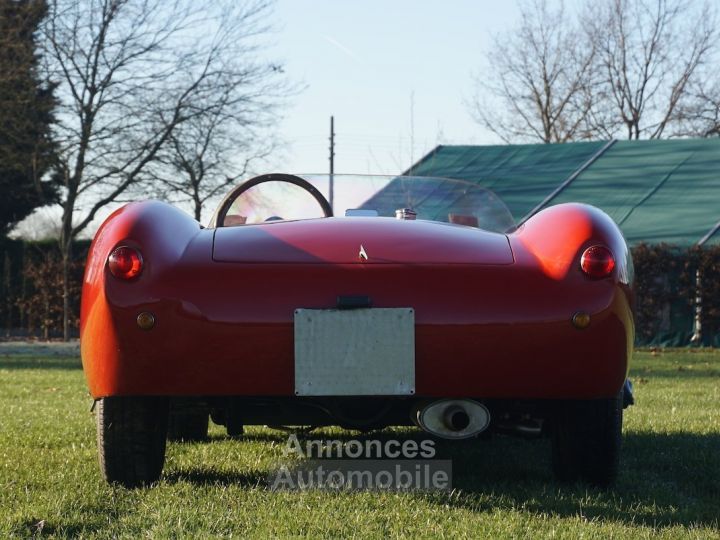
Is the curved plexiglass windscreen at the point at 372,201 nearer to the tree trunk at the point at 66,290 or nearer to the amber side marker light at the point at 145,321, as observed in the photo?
the amber side marker light at the point at 145,321

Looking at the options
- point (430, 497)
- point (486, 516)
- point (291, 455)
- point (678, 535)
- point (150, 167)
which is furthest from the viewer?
point (150, 167)

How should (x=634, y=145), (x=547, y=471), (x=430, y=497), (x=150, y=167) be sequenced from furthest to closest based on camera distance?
(x=634, y=145) < (x=150, y=167) < (x=547, y=471) < (x=430, y=497)

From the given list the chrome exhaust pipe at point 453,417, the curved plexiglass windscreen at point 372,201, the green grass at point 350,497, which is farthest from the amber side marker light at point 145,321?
the curved plexiglass windscreen at point 372,201

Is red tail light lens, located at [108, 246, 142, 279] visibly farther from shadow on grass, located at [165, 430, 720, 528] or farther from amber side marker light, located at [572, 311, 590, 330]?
amber side marker light, located at [572, 311, 590, 330]

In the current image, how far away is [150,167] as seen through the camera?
2106cm

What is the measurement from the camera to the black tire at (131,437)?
3.38 m

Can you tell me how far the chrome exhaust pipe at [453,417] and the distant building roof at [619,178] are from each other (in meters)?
16.5

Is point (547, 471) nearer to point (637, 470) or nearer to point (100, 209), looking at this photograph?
point (637, 470)

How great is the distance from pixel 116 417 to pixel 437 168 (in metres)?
20.9

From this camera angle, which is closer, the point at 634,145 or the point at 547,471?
the point at 547,471

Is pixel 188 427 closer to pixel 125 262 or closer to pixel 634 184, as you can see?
pixel 125 262

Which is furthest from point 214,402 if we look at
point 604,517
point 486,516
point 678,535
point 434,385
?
point 678,535

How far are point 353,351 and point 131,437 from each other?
2.87 ft

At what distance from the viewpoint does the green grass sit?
2.87 metres
